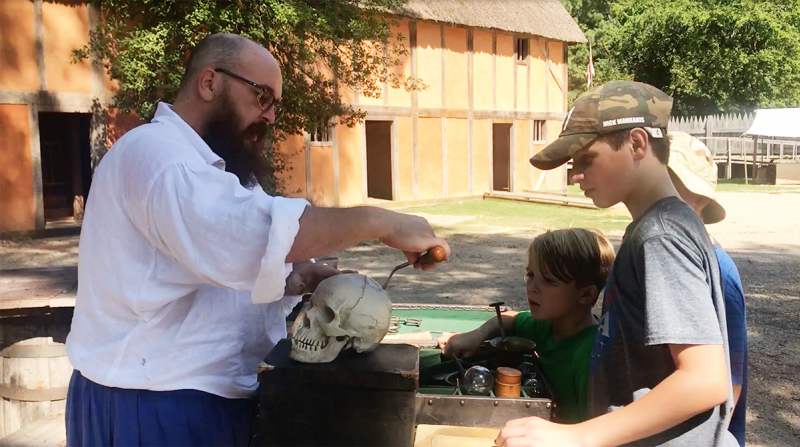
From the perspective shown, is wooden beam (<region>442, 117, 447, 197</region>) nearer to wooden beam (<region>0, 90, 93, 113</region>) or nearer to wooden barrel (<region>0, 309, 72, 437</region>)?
wooden beam (<region>0, 90, 93, 113</region>)

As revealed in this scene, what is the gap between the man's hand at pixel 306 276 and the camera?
211 centimetres

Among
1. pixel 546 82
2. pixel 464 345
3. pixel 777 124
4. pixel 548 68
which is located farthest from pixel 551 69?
pixel 464 345

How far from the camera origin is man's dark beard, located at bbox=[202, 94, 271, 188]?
1853 mm

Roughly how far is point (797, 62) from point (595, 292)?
35.1m

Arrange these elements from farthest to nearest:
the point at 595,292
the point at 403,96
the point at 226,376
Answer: the point at 403,96, the point at 595,292, the point at 226,376

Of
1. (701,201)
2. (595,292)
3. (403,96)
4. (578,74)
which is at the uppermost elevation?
(578,74)

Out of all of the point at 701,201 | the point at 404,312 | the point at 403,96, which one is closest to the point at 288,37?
the point at 403,96

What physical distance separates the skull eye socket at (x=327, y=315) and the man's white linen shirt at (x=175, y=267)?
169 mm

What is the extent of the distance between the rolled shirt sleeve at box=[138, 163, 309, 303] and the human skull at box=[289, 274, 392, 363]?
29 cm

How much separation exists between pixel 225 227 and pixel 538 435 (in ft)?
2.69

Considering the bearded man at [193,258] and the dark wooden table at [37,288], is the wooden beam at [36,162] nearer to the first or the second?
the dark wooden table at [37,288]

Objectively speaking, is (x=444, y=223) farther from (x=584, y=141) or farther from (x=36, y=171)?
(x=584, y=141)

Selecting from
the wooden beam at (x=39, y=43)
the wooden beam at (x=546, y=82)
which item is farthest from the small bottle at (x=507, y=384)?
the wooden beam at (x=546, y=82)

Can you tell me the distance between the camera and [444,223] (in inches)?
574
